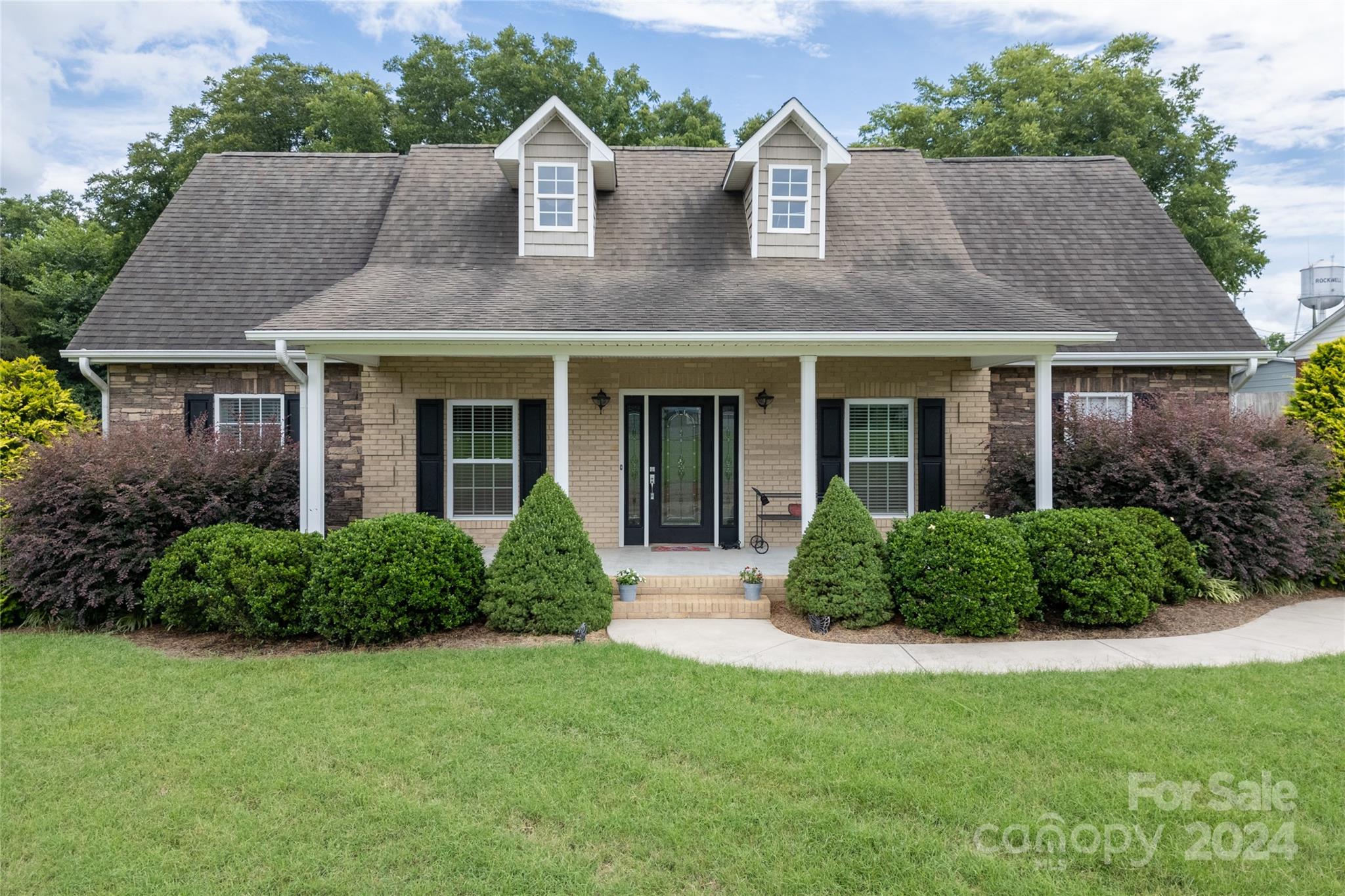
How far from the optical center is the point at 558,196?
35.1ft

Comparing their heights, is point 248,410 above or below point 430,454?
above

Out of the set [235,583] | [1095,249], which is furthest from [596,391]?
[1095,249]

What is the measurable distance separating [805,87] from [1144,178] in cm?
1129

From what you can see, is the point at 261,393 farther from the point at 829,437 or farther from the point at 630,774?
the point at 630,774

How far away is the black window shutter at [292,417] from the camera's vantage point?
413 inches

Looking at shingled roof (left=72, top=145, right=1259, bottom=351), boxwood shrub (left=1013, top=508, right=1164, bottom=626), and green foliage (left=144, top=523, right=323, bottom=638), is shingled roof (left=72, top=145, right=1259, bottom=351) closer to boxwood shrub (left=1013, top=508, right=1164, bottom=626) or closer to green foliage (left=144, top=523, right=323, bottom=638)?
boxwood shrub (left=1013, top=508, right=1164, bottom=626)

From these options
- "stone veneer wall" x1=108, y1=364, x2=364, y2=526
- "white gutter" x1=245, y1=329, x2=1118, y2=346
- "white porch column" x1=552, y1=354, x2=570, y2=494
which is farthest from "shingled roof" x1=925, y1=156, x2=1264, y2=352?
"stone veneer wall" x1=108, y1=364, x2=364, y2=526

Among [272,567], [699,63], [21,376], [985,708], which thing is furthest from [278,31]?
[985,708]

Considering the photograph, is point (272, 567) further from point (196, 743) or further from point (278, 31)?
point (278, 31)

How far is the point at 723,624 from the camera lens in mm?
7453

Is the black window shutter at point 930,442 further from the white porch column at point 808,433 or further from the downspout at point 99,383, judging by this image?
the downspout at point 99,383

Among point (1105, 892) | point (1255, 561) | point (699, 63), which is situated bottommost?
point (1105, 892)

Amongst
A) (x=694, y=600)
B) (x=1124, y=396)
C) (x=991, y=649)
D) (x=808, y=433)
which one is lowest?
(x=991, y=649)

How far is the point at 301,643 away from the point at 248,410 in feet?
17.9
